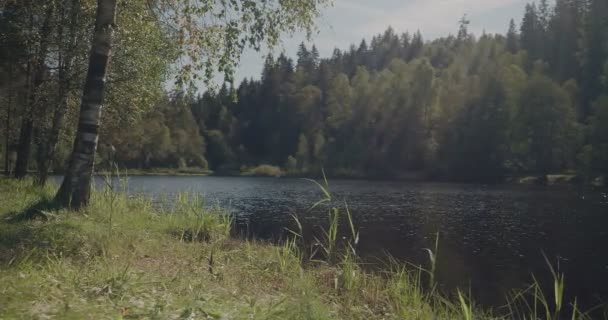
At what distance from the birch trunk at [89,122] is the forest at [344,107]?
2.62 meters

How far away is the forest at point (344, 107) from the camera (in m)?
19.7

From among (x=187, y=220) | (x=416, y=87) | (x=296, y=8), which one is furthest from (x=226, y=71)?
(x=416, y=87)

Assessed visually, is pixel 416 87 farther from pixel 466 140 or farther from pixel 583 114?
pixel 583 114

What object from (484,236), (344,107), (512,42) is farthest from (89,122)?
(512,42)

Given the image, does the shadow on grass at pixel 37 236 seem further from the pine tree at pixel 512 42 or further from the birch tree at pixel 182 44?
the pine tree at pixel 512 42

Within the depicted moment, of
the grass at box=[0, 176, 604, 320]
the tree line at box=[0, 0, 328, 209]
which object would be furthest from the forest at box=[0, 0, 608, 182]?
the grass at box=[0, 176, 604, 320]

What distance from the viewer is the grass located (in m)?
5.31

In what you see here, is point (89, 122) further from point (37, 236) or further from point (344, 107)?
point (344, 107)

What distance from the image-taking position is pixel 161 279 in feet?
22.1

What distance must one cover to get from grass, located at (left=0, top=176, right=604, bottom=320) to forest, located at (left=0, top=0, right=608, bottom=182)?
434 cm

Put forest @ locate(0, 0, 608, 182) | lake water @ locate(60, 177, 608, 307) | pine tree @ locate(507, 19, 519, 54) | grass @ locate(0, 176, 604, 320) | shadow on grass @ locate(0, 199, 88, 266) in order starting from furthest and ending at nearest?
pine tree @ locate(507, 19, 519, 54)
forest @ locate(0, 0, 608, 182)
lake water @ locate(60, 177, 608, 307)
shadow on grass @ locate(0, 199, 88, 266)
grass @ locate(0, 176, 604, 320)

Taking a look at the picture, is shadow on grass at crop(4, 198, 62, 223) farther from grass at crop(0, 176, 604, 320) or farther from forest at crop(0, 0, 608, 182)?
forest at crop(0, 0, 608, 182)

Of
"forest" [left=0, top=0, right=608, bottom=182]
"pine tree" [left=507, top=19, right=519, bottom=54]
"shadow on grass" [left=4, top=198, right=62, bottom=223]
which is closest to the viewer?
"shadow on grass" [left=4, top=198, right=62, bottom=223]

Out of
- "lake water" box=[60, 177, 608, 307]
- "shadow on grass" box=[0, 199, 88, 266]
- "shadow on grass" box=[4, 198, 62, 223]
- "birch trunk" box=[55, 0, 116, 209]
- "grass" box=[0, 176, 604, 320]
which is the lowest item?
"lake water" box=[60, 177, 608, 307]
